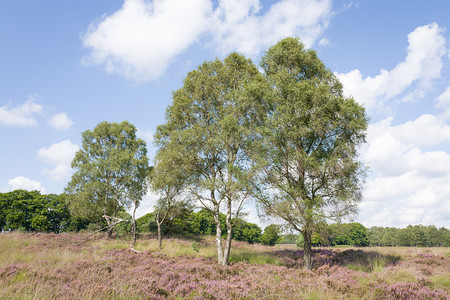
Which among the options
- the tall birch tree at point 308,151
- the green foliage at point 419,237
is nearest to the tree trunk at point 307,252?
the tall birch tree at point 308,151

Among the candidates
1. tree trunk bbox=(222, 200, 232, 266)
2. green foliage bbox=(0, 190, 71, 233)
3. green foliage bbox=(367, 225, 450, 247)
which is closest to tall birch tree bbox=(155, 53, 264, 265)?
tree trunk bbox=(222, 200, 232, 266)

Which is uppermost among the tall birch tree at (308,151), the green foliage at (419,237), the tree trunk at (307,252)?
the tall birch tree at (308,151)

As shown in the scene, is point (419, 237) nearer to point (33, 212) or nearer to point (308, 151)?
point (308, 151)

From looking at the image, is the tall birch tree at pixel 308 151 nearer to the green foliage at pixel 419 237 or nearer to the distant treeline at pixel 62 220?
the distant treeline at pixel 62 220

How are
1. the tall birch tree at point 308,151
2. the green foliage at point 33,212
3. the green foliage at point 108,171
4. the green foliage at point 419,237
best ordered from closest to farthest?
the tall birch tree at point 308,151
the green foliage at point 108,171
the green foliage at point 33,212
the green foliage at point 419,237

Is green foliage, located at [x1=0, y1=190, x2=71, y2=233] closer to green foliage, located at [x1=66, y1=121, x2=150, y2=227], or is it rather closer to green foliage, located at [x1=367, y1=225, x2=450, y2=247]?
green foliage, located at [x1=66, y1=121, x2=150, y2=227]

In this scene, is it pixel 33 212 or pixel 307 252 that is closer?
pixel 307 252

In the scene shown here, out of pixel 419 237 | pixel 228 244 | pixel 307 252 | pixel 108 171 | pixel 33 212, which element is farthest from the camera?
pixel 419 237

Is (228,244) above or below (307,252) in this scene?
above

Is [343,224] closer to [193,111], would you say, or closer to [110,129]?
[193,111]

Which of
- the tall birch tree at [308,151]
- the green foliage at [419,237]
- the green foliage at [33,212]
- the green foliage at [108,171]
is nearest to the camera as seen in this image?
the tall birch tree at [308,151]

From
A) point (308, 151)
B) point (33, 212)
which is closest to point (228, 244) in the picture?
point (308, 151)

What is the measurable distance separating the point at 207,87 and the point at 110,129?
21813 millimetres

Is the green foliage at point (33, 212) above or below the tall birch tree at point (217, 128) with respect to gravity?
below
